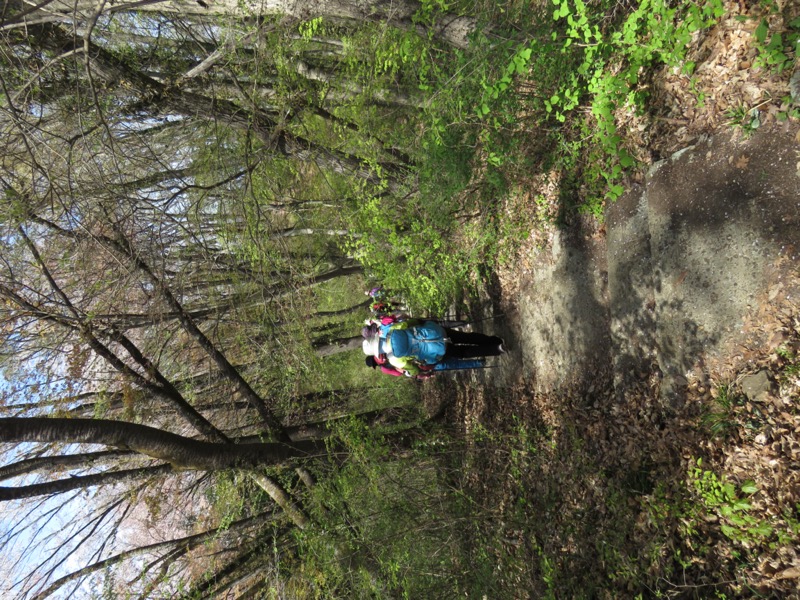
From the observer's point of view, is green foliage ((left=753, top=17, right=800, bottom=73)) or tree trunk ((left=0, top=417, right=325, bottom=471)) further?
tree trunk ((left=0, top=417, right=325, bottom=471))

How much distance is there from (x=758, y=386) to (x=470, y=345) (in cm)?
358

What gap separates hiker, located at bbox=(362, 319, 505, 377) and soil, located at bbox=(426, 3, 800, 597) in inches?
41.8

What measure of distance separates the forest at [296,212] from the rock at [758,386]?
95 centimetres

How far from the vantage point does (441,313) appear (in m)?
8.73

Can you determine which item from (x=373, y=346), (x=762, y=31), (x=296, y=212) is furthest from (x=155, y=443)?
(x=762, y=31)

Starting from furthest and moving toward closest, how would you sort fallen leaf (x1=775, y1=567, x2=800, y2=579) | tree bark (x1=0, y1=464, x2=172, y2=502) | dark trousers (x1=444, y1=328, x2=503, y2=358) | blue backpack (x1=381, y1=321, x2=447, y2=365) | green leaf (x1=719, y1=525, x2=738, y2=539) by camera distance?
dark trousers (x1=444, y1=328, x2=503, y2=358) → blue backpack (x1=381, y1=321, x2=447, y2=365) → tree bark (x1=0, y1=464, x2=172, y2=502) → green leaf (x1=719, y1=525, x2=738, y2=539) → fallen leaf (x1=775, y1=567, x2=800, y2=579)

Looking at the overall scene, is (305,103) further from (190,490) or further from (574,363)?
(190,490)

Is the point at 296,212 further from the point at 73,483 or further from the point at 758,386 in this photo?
the point at 758,386

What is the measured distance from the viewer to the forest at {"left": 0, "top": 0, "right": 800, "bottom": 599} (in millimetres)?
4742

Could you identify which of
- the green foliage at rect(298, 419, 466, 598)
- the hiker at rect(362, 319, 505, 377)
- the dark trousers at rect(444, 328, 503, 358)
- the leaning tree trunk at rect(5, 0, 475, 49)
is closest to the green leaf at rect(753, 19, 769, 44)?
the leaning tree trunk at rect(5, 0, 475, 49)

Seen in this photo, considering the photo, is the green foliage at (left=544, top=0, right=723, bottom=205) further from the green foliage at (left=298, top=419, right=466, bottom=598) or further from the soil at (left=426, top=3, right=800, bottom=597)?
the green foliage at (left=298, top=419, right=466, bottom=598)

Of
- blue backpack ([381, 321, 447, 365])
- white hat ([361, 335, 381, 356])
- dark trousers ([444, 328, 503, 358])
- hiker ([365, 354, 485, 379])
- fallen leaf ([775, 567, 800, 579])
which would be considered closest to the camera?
fallen leaf ([775, 567, 800, 579])

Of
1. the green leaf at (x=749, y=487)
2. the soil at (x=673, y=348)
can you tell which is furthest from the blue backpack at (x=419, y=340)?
the green leaf at (x=749, y=487)

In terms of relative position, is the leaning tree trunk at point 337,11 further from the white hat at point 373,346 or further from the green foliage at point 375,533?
the green foliage at point 375,533
